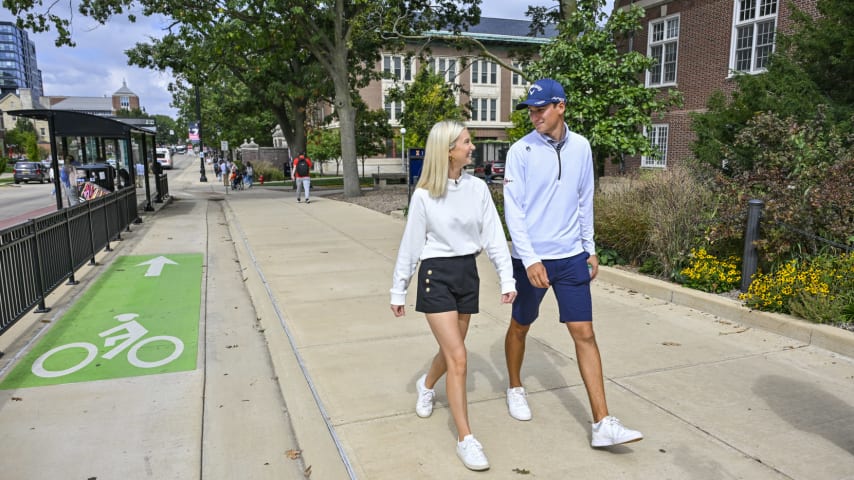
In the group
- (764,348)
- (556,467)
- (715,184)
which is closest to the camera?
(556,467)

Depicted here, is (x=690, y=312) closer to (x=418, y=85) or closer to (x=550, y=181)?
(x=550, y=181)

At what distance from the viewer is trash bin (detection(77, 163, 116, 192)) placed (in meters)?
16.1

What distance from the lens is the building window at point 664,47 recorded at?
23188mm

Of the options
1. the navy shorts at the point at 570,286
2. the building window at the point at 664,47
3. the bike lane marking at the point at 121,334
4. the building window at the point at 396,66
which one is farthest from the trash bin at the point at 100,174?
the building window at the point at 396,66

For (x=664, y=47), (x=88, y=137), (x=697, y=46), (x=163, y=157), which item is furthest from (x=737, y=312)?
(x=163, y=157)

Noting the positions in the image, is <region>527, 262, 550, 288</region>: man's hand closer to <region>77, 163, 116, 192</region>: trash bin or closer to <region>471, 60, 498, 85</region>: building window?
<region>77, 163, 116, 192</region>: trash bin

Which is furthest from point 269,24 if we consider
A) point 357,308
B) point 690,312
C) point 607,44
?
point 690,312

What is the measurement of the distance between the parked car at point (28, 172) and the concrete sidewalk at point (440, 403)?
1583 inches

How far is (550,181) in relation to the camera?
3.39 m

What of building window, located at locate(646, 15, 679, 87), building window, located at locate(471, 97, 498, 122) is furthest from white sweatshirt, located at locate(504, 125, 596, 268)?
building window, located at locate(471, 97, 498, 122)

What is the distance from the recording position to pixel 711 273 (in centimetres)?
639

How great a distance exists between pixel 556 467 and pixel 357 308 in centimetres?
366

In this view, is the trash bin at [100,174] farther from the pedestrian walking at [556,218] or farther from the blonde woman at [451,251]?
the pedestrian walking at [556,218]

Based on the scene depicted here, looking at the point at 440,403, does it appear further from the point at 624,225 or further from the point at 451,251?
the point at 624,225
